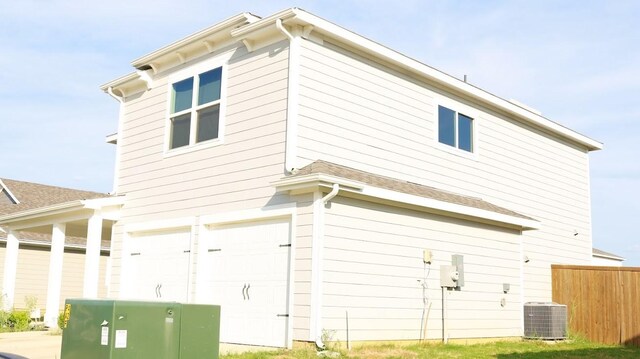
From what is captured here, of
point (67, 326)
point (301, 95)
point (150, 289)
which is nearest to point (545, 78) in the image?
point (301, 95)

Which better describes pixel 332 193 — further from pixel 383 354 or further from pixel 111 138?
pixel 111 138

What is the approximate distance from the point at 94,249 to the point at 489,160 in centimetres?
955

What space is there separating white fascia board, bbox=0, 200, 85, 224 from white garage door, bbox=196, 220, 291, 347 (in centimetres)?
366

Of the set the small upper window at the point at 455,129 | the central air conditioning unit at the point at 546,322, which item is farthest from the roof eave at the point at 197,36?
the central air conditioning unit at the point at 546,322

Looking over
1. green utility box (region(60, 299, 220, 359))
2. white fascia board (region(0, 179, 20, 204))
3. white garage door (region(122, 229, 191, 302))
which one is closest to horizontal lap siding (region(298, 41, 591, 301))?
white garage door (region(122, 229, 191, 302))

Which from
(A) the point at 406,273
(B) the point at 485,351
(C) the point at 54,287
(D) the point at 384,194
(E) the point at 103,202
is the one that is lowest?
(B) the point at 485,351

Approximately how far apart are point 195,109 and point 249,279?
4.01 m

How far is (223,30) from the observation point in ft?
→ 45.6

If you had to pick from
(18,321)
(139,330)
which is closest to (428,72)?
(139,330)

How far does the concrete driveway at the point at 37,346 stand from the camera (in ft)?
36.2

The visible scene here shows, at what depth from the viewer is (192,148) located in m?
14.4

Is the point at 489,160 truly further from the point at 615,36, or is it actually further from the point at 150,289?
the point at 150,289

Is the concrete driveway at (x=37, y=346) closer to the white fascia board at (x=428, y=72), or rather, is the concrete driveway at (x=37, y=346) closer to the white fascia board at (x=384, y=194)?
the white fascia board at (x=384, y=194)

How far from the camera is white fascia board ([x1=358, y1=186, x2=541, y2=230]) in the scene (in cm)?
1216
